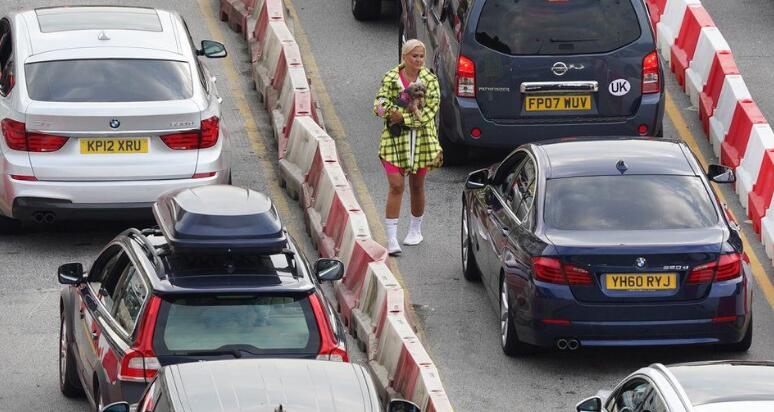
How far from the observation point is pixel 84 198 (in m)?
16.1

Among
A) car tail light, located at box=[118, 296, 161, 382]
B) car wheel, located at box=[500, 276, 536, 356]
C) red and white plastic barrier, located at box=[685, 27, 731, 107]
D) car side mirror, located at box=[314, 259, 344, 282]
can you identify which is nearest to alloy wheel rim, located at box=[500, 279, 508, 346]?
car wheel, located at box=[500, 276, 536, 356]

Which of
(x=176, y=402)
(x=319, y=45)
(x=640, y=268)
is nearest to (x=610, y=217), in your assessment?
(x=640, y=268)

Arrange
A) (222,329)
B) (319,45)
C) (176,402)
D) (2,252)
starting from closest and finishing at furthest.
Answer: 1. (176,402)
2. (222,329)
3. (2,252)
4. (319,45)

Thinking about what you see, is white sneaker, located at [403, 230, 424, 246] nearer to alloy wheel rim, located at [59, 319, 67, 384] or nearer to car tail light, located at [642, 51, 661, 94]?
car tail light, located at [642, 51, 661, 94]

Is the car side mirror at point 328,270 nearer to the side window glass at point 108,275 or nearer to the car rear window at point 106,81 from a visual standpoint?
the side window glass at point 108,275

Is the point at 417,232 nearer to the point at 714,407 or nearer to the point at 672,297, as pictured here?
the point at 672,297

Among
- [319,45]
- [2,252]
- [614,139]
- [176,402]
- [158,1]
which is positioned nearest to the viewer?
[176,402]

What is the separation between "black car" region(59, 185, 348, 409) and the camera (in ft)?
35.6

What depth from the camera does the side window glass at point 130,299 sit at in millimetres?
11156

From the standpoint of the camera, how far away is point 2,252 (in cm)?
1667

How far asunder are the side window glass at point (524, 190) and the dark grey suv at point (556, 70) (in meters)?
2.71

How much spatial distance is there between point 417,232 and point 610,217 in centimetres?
329

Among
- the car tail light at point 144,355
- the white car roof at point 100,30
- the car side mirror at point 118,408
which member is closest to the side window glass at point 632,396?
the car tail light at point 144,355

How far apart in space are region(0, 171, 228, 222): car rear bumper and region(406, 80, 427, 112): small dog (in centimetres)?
200
